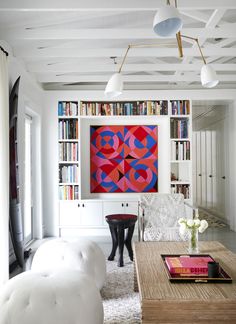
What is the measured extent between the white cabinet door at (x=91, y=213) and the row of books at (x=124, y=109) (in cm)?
159

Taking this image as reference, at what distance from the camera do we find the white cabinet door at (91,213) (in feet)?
19.3

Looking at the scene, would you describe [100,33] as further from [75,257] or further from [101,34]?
[75,257]

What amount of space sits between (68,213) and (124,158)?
1406 millimetres

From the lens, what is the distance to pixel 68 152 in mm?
5957

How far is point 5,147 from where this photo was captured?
3.40m

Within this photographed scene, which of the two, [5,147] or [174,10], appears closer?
[174,10]

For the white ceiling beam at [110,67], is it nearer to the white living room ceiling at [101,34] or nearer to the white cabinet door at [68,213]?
the white living room ceiling at [101,34]

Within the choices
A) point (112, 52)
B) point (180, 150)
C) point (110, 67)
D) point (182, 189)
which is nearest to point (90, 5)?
point (112, 52)

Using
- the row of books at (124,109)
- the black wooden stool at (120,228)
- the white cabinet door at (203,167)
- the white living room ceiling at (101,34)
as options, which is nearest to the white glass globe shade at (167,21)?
the white living room ceiling at (101,34)

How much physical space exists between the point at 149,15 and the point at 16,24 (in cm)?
150

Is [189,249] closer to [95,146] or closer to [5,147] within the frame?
[5,147]

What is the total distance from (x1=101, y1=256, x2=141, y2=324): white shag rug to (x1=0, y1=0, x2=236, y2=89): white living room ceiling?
215cm

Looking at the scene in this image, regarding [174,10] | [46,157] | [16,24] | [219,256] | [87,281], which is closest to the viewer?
[174,10]

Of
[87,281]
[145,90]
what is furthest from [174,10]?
[145,90]
